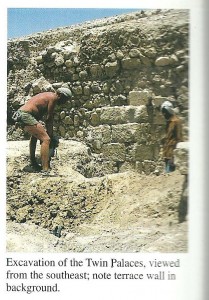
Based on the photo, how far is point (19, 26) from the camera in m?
4.29

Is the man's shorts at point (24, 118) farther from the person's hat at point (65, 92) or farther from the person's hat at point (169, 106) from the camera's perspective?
the person's hat at point (169, 106)

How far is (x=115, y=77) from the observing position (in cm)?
466

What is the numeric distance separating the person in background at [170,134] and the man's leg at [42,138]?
2.81 ft

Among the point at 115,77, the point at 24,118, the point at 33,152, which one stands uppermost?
the point at 115,77

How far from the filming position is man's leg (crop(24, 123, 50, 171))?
448 centimetres

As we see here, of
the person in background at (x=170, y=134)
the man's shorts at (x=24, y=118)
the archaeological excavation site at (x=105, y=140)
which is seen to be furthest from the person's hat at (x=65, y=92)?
the person in background at (x=170, y=134)

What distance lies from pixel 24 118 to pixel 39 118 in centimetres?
11

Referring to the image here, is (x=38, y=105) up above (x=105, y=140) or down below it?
above

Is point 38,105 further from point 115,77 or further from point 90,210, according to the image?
point 90,210

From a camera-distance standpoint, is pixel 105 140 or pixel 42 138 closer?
pixel 42 138

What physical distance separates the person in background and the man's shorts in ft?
3.17

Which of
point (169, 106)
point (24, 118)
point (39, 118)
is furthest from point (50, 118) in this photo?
point (169, 106)
